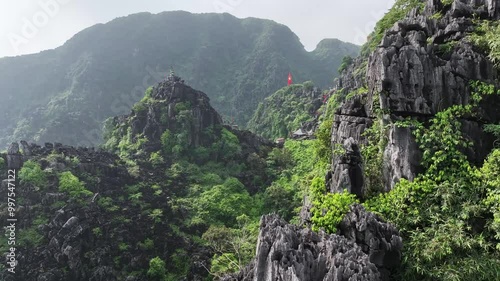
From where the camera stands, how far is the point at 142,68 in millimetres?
109188

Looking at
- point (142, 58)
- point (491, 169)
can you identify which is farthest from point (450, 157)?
point (142, 58)

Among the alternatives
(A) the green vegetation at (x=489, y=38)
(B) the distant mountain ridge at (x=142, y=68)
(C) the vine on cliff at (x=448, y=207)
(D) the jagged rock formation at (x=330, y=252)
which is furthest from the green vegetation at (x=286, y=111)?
(D) the jagged rock formation at (x=330, y=252)

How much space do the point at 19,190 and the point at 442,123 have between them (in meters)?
29.8

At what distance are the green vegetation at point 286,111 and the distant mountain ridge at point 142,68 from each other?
19.1 metres

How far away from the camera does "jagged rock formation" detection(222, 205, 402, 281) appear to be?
8.80 meters

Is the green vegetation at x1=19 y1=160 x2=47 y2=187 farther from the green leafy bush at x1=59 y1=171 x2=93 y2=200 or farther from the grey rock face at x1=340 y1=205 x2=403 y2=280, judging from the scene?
the grey rock face at x1=340 y1=205 x2=403 y2=280

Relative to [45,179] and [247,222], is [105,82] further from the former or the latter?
[247,222]

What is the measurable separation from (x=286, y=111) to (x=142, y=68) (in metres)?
66.5

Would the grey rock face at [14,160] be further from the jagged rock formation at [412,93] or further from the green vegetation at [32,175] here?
the jagged rock formation at [412,93]

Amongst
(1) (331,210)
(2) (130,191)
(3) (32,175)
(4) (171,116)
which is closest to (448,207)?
(1) (331,210)

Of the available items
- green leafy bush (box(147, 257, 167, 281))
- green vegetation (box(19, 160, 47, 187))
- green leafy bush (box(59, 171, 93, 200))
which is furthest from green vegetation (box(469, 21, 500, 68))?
green vegetation (box(19, 160, 47, 187))

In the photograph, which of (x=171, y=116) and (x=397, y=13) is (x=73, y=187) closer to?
(x=171, y=116)

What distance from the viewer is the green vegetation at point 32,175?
27016 millimetres

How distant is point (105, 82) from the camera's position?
9912 centimetres
